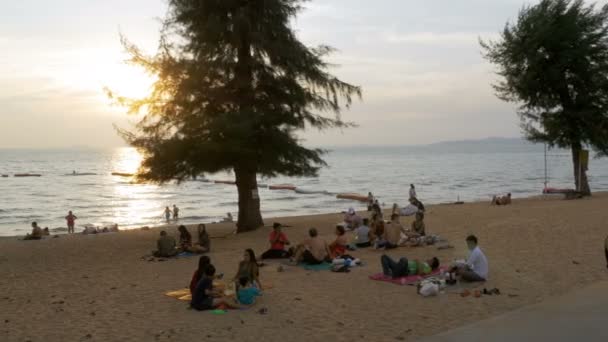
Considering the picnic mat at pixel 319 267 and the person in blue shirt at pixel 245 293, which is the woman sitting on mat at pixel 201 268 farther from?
the picnic mat at pixel 319 267

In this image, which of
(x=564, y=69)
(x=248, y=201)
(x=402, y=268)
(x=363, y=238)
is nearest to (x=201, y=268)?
(x=402, y=268)

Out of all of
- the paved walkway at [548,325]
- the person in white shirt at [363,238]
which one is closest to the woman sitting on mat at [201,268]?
the paved walkway at [548,325]

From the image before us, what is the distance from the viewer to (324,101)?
2192 centimetres

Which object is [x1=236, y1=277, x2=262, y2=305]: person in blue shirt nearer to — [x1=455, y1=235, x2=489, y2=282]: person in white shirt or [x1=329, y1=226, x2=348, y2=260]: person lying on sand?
[x1=455, y1=235, x2=489, y2=282]: person in white shirt

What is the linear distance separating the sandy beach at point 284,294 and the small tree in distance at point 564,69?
516 inches

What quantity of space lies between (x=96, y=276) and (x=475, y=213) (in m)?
17.7

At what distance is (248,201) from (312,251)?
886 cm

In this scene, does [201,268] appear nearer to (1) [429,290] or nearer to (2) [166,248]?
(1) [429,290]

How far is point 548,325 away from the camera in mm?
8141

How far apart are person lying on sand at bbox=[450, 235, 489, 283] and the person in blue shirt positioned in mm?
4198

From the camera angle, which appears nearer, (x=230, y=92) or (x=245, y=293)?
(x=245, y=293)

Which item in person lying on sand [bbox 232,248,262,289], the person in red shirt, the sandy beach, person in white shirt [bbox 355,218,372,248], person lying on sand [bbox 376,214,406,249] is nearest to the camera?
the sandy beach

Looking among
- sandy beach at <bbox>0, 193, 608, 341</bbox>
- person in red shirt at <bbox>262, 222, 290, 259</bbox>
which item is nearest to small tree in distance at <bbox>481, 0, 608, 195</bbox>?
sandy beach at <bbox>0, 193, 608, 341</bbox>

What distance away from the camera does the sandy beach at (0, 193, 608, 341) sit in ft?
29.4
